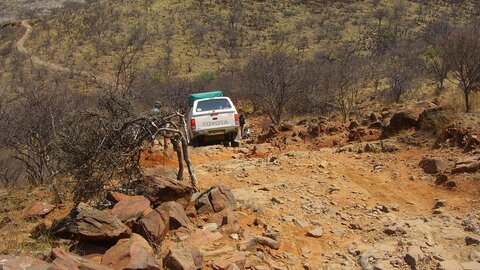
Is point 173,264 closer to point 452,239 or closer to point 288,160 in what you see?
point 452,239

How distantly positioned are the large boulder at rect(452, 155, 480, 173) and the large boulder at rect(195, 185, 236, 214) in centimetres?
369

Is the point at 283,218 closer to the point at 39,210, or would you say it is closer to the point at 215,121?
the point at 39,210

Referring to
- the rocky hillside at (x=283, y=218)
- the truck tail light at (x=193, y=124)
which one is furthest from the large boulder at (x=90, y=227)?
the truck tail light at (x=193, y=124)

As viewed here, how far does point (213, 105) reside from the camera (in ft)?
38.7

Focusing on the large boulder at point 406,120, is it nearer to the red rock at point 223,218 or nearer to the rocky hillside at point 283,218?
the rocky hillside at point 283,218

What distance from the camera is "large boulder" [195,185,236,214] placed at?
17.4ft

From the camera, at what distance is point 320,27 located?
42812mm

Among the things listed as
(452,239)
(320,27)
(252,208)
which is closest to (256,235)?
(252,208)

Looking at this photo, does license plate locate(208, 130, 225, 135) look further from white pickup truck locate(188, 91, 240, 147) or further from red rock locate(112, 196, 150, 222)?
red rock locate(112, 196, 150, 222)

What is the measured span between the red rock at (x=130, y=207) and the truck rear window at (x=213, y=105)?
6.85 meters

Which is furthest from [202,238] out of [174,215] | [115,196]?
[115,196]

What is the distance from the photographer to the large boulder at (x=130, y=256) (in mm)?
3582

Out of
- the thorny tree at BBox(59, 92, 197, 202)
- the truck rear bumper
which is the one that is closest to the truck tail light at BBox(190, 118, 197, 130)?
the truck rear bumper

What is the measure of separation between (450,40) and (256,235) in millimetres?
11732
